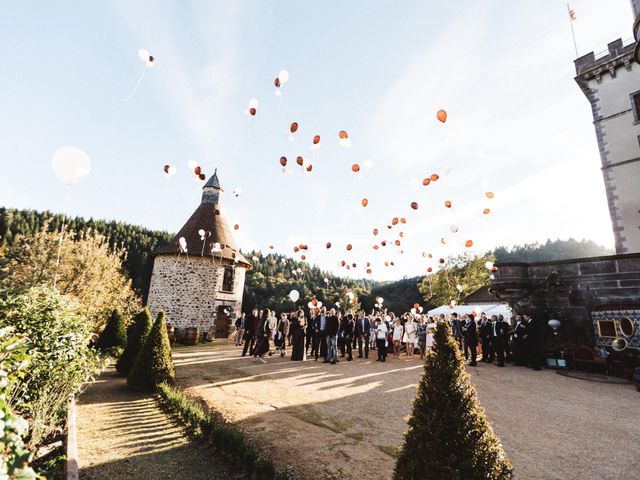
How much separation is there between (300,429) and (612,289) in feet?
38.2

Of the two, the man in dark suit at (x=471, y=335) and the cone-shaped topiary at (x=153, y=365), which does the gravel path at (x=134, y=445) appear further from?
the man in dark suit at (x=471, y=335)

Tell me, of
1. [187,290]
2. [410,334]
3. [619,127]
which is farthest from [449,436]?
[187,290]

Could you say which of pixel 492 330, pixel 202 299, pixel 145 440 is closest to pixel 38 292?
pixel 145 440

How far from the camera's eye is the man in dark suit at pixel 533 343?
36.7 feet

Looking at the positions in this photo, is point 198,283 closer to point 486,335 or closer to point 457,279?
point 486,335

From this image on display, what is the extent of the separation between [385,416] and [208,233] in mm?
22063

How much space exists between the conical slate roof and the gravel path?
17.5 metres

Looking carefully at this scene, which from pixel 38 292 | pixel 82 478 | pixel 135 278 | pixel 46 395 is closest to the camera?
pixel 82 478

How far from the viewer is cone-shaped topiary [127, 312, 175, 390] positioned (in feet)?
26.7

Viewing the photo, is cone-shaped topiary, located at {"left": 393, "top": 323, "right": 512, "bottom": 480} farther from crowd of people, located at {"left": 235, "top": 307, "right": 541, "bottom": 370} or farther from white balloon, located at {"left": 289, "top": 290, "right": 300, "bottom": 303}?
white balloon, located at {"left": 289, "top": 290, "right": 300, "bottom": 303}

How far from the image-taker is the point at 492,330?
12258 mm

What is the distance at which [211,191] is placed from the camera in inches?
1132

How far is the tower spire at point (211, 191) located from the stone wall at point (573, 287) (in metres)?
23.5

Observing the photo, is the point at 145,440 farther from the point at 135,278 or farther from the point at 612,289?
the point at 135,278
